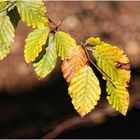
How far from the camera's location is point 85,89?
3.53 ft

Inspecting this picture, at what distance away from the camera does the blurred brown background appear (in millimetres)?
2781

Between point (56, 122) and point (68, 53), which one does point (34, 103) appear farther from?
point (68, 53)

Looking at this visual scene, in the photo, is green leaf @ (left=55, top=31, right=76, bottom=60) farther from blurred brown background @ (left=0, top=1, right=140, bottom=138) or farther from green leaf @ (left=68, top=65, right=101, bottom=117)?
blurred brown background @ (left=0, top=1, right=140, bottom=138)

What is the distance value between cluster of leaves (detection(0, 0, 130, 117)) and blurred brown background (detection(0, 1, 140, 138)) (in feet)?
4.44

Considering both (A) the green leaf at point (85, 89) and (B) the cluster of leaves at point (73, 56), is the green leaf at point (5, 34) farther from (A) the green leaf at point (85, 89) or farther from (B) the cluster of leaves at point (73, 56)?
(A) the green leaf at point (85, 89)

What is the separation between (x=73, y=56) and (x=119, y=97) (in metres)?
0.20

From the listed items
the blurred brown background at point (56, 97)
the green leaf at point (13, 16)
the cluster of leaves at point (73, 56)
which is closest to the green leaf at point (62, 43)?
the cluster of leaves at point (73, 56)

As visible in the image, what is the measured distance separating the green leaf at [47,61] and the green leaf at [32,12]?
63mm

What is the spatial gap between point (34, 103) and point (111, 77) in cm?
190

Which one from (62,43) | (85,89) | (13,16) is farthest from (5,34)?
(85,89)

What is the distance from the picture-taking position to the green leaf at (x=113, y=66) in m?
1.07

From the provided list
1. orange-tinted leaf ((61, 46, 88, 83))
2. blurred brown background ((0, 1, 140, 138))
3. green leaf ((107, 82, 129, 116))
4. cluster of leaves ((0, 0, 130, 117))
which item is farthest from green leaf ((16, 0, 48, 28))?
blurred brown background ((0, 1, 140, 138))

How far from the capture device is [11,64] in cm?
325

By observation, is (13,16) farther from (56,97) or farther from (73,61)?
(56,97)
